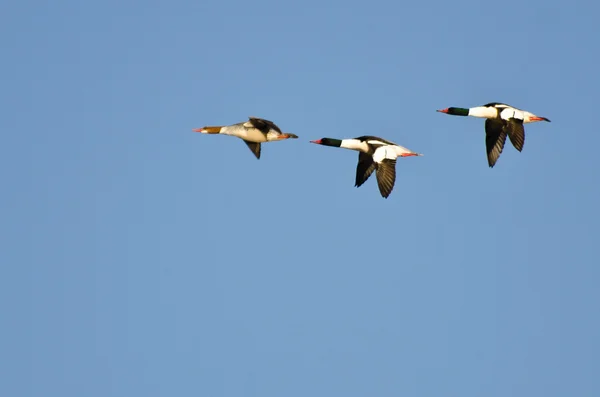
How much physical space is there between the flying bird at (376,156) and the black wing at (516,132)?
2.30 m

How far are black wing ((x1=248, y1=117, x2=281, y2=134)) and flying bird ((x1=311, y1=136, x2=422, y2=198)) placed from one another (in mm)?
2362

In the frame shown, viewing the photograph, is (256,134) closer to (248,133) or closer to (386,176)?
(248,133)

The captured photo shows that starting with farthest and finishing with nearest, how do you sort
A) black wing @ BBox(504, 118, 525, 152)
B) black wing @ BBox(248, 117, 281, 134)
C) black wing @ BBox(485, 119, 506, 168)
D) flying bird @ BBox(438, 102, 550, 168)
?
1. black wing @ BBox(485, 119, 506, 168)
2. flying bird @ BBox(438, 102, 550, 168)
3. black wing @ BBox(504, 118, 525, 152)
4. black wing @ BBox(248, 117, 281, 134)

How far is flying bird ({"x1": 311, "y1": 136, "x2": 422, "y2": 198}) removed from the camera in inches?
1224

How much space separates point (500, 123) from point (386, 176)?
3531 millimetres

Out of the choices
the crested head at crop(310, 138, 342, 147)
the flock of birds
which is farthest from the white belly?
the crested head at crop(310, 138, 342, 147)

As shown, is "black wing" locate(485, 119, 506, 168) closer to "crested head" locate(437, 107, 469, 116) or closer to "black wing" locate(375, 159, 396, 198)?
"crested head" locate(437, 107, 469, 116)

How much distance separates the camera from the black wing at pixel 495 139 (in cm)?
3250

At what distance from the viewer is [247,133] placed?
31.8 m

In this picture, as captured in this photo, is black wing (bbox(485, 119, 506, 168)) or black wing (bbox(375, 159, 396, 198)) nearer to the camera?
black wing (bbox(375, 159, 396, 198))

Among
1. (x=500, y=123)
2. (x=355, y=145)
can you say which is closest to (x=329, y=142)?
(x=355, y=145)

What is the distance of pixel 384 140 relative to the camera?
3244 cm

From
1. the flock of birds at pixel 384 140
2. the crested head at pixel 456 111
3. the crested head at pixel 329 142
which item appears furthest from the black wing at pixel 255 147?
the crested head at pixel 456 111

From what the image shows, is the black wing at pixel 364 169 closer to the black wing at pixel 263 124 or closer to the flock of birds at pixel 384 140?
the flock of birds at pixel 384 140
